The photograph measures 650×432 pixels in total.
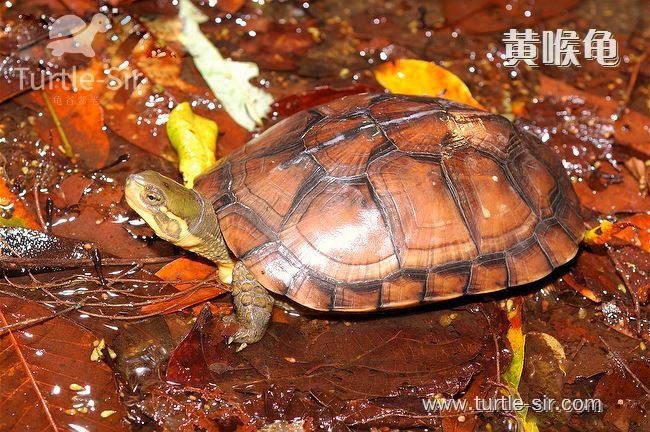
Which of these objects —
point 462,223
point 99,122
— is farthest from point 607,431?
point 99,122

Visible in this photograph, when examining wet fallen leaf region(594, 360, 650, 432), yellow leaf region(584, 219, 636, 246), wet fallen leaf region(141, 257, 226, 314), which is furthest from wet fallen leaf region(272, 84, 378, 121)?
wet fallen leaf region(594, 360, 650, 432)

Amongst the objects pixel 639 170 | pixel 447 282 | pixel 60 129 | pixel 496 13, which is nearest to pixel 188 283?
pixel 447 282

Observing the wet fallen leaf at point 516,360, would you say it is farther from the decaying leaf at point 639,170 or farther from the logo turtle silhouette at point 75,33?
the logo turtle silhouette at point 75,33

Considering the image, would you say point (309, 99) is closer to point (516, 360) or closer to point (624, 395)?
point (516, 360)

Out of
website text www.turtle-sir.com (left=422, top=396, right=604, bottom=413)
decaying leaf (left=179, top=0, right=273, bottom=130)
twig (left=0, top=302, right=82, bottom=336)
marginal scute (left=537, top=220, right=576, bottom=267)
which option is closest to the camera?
twig (left=0, top=302, right=82, bottom=336)

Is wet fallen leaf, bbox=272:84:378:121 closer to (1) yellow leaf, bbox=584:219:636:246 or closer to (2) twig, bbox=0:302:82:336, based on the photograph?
(1) yellow leaf, bbox=584:219:636:246

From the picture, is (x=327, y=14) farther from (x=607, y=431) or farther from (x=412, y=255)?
(x=607, y=431)
